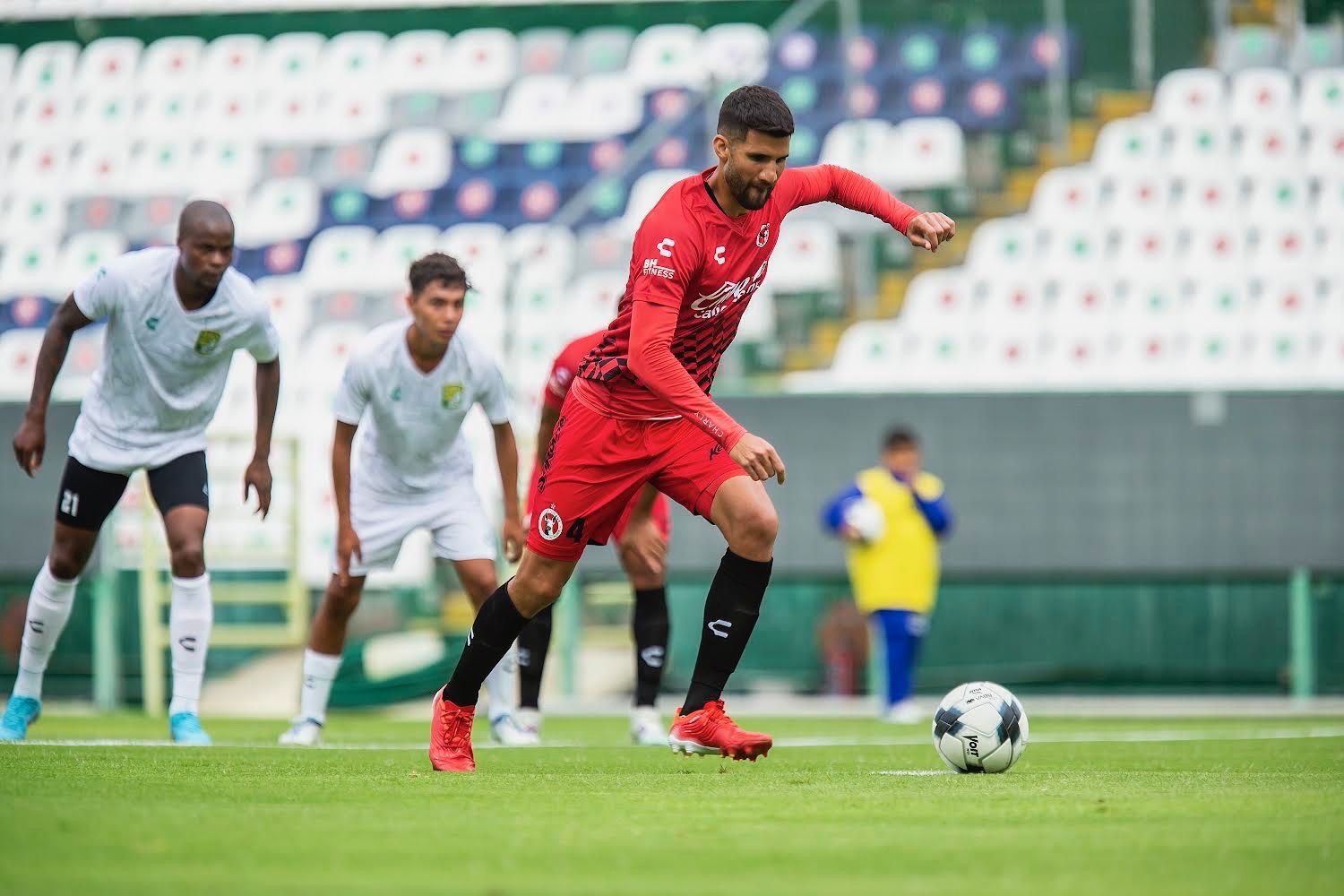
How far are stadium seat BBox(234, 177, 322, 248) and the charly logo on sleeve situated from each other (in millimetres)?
10855

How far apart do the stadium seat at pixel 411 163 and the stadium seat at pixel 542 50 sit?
52.8 inches

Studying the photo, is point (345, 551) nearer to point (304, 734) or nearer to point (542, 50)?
point (304, 734)

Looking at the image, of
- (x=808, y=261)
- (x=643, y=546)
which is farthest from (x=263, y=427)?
(x=808, y=261)

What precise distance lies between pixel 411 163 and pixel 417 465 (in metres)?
11.1

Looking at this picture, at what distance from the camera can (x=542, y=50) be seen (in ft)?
63.2

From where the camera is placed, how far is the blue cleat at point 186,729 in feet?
→ 23.4

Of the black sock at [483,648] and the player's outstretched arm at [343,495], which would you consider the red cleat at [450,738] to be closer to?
the black sock at [483,648]

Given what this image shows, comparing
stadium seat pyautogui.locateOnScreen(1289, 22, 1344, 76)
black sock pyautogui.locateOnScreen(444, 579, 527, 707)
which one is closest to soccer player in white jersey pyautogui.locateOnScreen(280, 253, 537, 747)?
black sock pyautogui.locateOnScreen(444, 579, 527, 707)

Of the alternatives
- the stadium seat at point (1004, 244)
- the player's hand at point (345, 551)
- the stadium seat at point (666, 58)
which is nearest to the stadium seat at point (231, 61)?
the stadium seat at point (666, 58)

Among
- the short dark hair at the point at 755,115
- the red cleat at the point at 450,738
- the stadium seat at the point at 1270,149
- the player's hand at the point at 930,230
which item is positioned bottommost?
the red cleat at the point at 450,738

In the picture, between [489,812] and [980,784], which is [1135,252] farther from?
[489,812]

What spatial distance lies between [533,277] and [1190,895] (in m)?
12.0

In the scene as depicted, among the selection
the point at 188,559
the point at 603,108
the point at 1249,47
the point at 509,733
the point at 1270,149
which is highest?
the point at 603,108

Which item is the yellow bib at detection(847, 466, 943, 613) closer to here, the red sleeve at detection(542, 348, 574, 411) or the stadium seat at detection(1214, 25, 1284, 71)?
the red sleeve at detection(542, 348, 574, 411)
